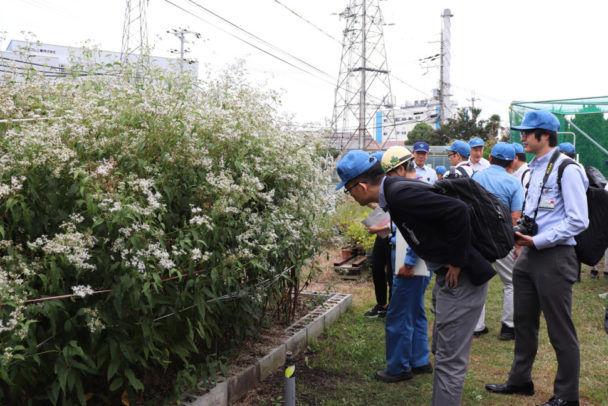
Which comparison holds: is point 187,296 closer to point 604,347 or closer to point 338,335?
point 338,335

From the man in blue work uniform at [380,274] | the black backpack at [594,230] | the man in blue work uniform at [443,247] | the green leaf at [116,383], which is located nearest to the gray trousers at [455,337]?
the man in blue work uniform at [443,247]

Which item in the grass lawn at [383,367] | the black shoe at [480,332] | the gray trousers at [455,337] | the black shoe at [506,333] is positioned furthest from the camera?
the black shoe at [480,332]

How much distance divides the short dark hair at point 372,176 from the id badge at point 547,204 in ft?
4.91

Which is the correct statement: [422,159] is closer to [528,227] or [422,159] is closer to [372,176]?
[528,227]

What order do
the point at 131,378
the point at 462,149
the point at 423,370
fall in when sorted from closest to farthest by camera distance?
1. the point at 131,378
2. the point at 423,370
3. the point at 462,149

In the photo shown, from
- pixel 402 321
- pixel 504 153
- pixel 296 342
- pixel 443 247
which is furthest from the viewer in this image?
pixel 504 153

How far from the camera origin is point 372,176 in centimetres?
317

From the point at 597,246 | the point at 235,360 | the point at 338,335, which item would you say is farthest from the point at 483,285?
the point at 338,335

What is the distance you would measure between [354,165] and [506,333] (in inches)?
140

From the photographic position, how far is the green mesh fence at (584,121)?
37.8ft

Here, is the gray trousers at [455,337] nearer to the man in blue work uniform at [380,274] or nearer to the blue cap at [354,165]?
the blue cap at [354,165]

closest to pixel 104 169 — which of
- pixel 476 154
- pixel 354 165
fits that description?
pixel 354 165

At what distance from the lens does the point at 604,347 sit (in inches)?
202

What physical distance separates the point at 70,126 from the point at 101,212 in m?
0.69
